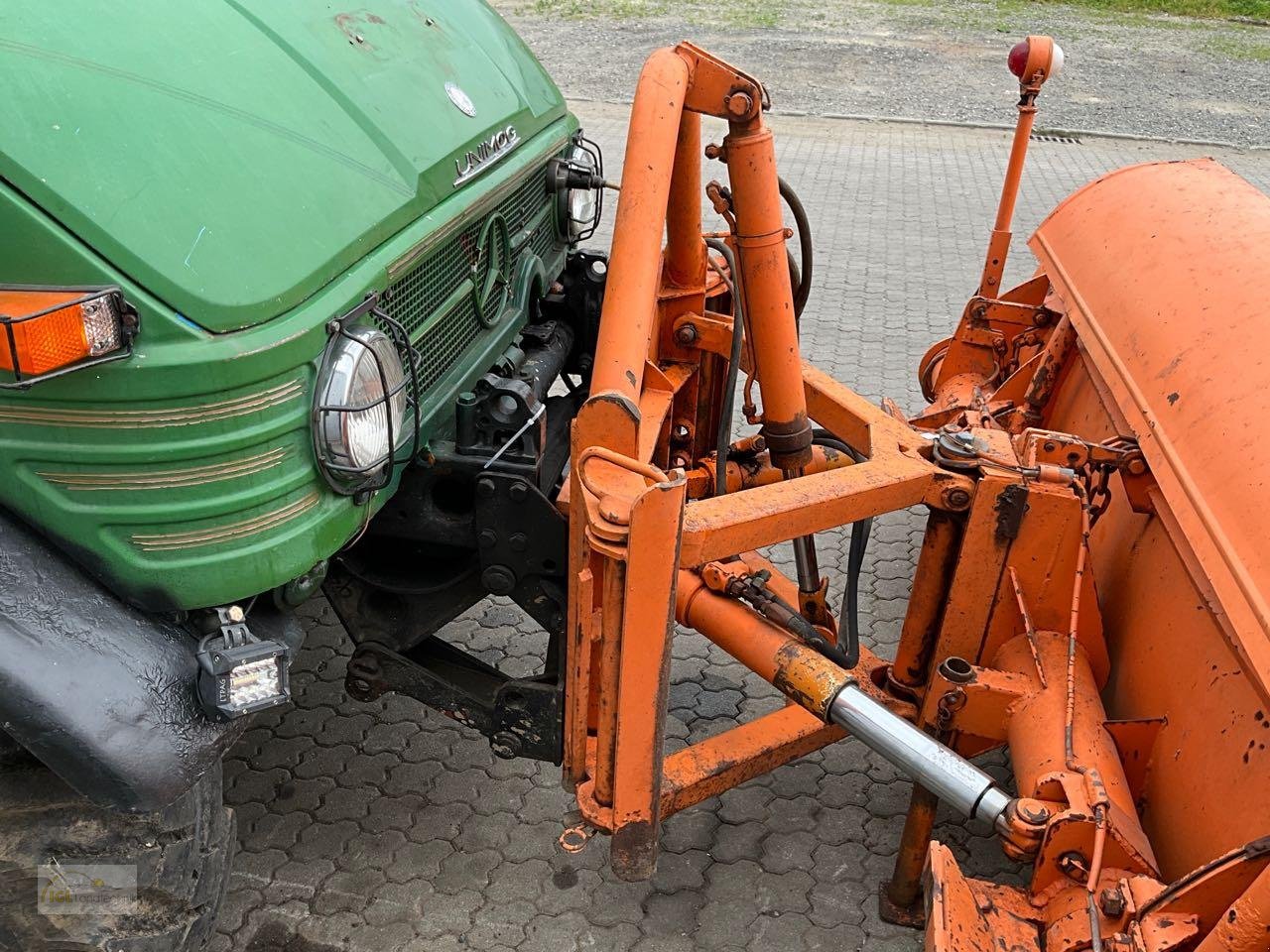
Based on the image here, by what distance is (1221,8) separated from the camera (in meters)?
17.9

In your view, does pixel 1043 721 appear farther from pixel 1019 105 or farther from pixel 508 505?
pixel 1019 105

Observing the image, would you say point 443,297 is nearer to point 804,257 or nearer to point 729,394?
point 729,394

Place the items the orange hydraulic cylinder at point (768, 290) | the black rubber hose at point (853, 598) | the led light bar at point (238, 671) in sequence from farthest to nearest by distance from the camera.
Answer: the black rubber hose at point (853, 598) → the orange hydraulic cylinder at point (768, 290) → the led light bar at point (238, 671)

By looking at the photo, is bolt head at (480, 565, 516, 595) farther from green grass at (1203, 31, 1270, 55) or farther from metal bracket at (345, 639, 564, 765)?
green grass at (1203, 31, 1270, 55)

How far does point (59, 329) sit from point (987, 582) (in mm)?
1771

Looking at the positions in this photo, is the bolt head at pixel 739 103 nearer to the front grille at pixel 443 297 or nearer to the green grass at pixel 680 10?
the front grille at pixel 443 297

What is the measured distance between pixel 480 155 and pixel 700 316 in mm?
793

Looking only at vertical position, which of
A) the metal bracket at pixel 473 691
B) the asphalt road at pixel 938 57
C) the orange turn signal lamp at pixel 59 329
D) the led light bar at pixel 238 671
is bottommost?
the asphalt road at pixel 938 57

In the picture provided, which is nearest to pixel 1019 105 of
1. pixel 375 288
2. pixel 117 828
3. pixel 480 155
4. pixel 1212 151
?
pixel 480 155

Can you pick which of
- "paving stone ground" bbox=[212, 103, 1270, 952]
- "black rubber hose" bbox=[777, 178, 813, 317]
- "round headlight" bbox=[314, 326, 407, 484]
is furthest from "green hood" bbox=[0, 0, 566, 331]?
"paving stone ground" bbox=[212, 103, 1270, 952]

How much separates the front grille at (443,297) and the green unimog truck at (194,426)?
13 millimetres

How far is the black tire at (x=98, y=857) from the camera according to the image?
170cm

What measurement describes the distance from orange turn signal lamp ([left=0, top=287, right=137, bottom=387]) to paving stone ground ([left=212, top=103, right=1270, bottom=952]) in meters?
1.50

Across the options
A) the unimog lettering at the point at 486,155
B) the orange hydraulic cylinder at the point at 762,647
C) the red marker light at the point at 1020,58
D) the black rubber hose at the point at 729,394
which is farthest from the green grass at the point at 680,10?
the orange hydraulic cylinder at the point at 762,647
